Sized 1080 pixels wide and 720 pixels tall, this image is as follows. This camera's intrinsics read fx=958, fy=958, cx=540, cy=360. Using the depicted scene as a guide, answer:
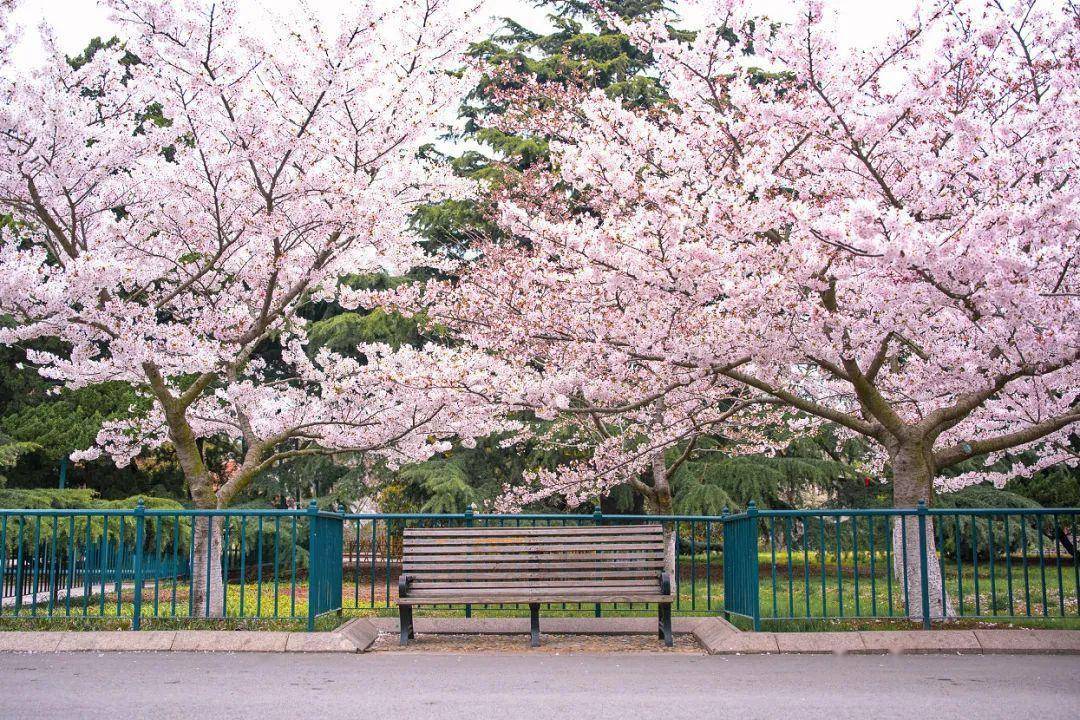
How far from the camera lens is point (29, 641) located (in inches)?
311

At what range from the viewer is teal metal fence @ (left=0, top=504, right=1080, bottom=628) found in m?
8.32

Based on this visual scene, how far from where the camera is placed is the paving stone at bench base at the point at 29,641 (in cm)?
784

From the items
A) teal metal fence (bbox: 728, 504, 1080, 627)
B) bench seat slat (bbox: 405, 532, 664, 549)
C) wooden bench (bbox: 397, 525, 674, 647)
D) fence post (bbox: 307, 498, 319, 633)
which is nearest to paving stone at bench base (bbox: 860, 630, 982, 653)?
teal metal fence (bbox: 728, 504, 1080, 627)

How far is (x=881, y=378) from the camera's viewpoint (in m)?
13.8

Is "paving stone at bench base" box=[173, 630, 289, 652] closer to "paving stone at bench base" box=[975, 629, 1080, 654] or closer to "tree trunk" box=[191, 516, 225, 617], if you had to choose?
"tree trunk" box=[191, 516, 225, 617]

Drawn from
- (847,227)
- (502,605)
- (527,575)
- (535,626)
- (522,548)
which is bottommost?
(535,626)

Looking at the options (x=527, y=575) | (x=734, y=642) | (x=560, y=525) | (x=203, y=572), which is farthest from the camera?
(x=560, y=525)

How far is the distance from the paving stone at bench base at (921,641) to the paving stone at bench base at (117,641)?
19.0ft

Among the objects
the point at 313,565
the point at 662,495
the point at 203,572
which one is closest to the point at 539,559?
the point at 313,565

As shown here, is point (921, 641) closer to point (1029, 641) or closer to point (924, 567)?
point (924, 567)

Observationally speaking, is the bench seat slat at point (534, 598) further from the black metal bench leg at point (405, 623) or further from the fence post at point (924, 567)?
the fence post at point (924, 567)

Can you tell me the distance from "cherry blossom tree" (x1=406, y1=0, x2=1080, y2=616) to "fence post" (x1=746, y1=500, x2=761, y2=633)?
1.90 m

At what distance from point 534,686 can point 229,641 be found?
286 cm

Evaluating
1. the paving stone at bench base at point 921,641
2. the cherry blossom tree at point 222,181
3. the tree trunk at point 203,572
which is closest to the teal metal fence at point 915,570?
the paving stone at bench base at point 921,641
